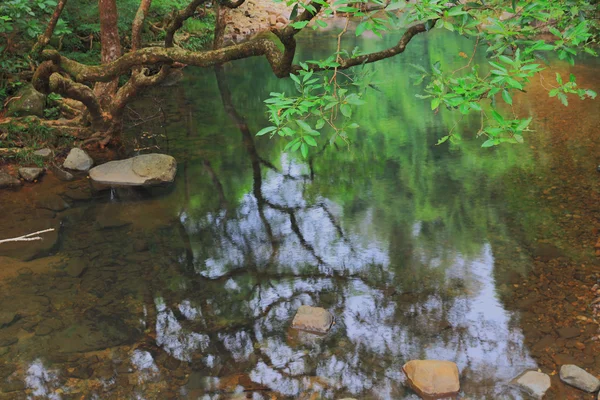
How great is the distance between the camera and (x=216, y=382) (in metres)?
5.23

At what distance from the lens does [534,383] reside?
16.3 ft

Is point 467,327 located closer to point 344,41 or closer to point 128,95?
point 128,95

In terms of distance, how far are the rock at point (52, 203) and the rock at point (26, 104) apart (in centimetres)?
253

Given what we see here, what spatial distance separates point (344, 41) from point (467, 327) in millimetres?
18978

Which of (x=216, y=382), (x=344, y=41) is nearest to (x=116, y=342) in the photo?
(x=216, y=382)

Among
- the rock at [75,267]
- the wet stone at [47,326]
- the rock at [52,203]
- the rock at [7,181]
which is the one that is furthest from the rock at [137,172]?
the wet stone at [47,326]

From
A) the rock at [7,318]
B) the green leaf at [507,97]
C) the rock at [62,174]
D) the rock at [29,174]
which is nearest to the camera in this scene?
the green leaf at [507,97]

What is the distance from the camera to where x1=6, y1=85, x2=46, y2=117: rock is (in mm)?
10695

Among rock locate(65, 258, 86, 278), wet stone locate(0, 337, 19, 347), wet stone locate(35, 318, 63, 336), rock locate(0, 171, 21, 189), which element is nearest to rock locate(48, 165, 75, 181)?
rock locate(0, 171, 21, 189)

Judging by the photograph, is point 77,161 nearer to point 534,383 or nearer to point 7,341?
point 7,341

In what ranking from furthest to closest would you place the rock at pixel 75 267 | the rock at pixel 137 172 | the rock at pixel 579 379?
the rock at pixel 137 172 → the rock at pixel 75 267 → the rock at pixel 579 379

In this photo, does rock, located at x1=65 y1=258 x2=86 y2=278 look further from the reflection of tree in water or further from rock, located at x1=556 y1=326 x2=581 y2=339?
rock, located at x1=556 y1=326 x2=581 y2=339

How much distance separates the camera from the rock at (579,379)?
4828 mm

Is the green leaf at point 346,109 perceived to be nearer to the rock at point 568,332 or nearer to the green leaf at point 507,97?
the green leaf at point 507,97
